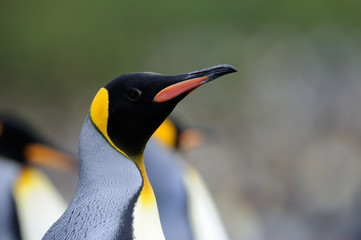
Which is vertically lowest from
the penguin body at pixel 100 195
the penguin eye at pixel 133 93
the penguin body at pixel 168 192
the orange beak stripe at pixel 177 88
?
the penguin body at pixel 168 192

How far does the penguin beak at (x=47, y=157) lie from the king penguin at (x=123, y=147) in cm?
118

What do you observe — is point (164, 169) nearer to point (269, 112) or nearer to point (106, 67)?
point (269, 112)

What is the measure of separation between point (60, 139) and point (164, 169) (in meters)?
2.90

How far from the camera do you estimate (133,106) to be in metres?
0.84

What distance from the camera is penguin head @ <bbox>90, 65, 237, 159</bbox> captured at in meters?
0.83

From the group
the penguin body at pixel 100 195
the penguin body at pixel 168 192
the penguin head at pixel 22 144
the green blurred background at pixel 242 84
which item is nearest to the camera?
the penguin body at pixel 100 195

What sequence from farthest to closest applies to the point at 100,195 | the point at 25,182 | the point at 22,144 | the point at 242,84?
the point at 242,84, the point at 22,144, the point at 25,182, the point at 100,195

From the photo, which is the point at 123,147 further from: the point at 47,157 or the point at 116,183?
the point at 47,157

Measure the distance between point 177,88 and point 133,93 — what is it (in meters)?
0.07

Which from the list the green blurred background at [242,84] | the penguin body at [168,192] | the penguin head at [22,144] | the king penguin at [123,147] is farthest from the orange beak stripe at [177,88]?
the green blurred background at [242,84]

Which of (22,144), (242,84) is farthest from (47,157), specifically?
(242,84)

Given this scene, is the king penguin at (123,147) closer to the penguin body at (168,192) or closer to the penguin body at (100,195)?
the penguin body at (100,195)

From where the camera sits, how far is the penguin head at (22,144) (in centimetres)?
195

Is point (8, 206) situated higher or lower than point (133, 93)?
lower
